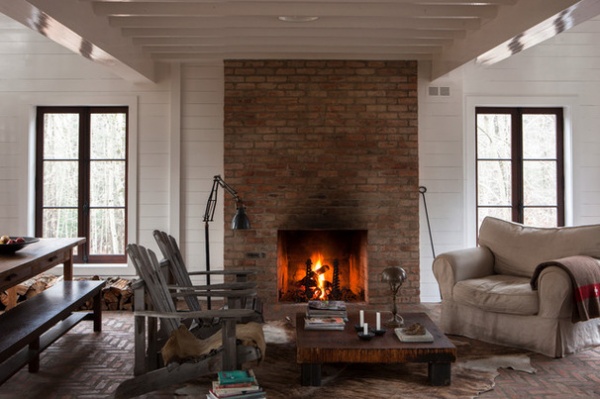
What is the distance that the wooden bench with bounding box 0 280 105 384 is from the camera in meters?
3.22

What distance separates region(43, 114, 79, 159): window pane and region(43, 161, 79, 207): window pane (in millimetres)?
105

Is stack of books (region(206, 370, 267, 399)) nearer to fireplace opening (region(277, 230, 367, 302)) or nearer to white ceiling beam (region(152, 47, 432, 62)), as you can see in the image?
fireplace opening (region(277, 230, 367, 302))

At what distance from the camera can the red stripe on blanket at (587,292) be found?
4176 millimetres

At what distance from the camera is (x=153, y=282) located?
363 cm

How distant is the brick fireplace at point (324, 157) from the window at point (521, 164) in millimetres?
1011

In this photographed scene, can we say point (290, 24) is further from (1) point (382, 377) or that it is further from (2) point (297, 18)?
(1) point (382, 377)

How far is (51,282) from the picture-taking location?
6090mm

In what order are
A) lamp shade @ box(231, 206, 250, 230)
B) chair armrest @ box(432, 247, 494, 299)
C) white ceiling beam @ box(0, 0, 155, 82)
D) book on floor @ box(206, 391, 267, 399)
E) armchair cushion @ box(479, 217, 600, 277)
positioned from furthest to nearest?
lamp shade @ box(231, 206, 250, 230) → chair armrest @ box(432, 247, 494, 299) → armchair cushion @ box(479, 217, 600, 277) → white ceiling beam @ box(0, 0, 155, 82) → book on floor @ box(206, 391, 267, 399)

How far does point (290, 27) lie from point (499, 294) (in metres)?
2.92

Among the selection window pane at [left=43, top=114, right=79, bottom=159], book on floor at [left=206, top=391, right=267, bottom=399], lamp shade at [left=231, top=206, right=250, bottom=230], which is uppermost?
window pane at [left=43, top=114, right=79, bottom=159]

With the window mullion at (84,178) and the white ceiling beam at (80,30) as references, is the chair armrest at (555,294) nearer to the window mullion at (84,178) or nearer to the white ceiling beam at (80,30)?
the white ceiling beam at (80,30)

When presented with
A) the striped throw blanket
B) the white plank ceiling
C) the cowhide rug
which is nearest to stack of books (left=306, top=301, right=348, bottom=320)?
the cowhide rug

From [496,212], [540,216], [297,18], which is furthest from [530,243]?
[297,18]

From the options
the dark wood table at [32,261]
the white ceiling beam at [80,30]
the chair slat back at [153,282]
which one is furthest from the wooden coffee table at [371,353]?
the white ceiling beam at [80,30]
